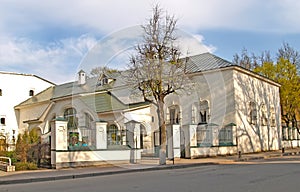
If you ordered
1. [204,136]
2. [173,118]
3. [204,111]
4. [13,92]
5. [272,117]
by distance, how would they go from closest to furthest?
[204,136], [204,111], [173,118], [272,117], [13,92]

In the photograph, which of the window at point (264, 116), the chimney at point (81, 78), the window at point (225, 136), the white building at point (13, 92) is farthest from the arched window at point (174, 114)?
the white building at point (13, 92)

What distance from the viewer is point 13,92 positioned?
153 ft

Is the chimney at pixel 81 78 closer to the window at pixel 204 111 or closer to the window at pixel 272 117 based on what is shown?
the window at pixel 204 111

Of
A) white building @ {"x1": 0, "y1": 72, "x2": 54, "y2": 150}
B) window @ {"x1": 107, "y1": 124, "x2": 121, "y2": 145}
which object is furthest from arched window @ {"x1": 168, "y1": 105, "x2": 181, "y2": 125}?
white building @ {"x1": 0, "y1": 72, "x2": 54, "y2": 150}

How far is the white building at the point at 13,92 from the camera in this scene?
148 feet

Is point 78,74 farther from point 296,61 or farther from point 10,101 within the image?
point 296,61

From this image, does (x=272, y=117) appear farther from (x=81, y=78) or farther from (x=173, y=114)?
(x=81, y=78)

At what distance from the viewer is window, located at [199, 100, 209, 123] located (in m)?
32.3

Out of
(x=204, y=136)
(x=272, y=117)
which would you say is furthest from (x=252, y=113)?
(x=204, y=136)

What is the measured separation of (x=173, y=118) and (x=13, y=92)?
22.5 m

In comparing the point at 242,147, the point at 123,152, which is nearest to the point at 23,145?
the point at 123,152

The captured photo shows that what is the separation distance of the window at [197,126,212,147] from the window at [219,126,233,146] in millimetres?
1515

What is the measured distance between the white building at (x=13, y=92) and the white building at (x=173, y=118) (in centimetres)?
366

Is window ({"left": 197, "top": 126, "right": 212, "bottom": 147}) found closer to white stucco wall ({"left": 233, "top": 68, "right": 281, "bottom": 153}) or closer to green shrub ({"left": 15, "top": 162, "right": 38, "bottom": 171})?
white stucco wall ({"left": 233, "top": 68, "right": 281, "bottom": 153})
